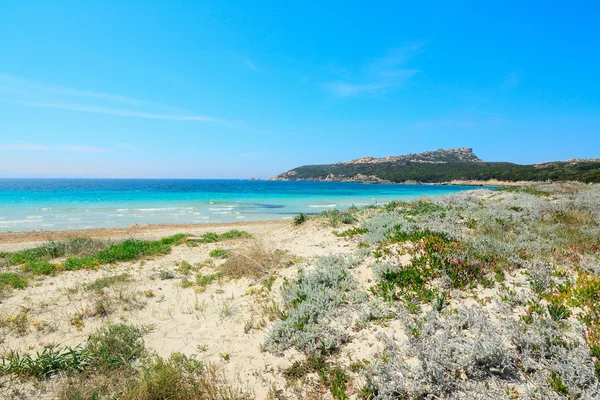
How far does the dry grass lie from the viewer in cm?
850

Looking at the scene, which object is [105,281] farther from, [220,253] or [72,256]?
[72,256]

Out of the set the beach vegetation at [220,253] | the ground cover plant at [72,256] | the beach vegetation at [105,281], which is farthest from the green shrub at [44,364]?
the beach vegetation at [220,253]

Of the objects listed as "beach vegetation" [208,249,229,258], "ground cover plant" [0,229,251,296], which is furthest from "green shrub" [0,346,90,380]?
"beach vegetation" [208,249,229,258]

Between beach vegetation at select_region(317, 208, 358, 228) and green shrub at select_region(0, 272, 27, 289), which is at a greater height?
beach vegetation at select_region(317, 208, 358, 228)

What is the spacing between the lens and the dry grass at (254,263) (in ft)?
27.9

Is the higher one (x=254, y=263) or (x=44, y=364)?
(x=254, y=263)

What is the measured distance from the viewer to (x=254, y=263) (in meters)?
8.70

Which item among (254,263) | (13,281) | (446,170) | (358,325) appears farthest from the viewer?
(446,170)

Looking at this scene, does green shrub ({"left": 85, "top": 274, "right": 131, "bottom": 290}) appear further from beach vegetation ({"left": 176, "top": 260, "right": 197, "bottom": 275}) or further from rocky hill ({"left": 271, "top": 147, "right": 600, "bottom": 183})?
rocky hill ({"left": 271, "top": 147, "right": 600, "bottom": 183})

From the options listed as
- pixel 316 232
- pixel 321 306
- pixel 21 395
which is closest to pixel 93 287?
pixel 21 395

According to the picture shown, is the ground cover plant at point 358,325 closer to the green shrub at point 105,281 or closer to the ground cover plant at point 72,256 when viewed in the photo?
A: the green shrub at point 105,281

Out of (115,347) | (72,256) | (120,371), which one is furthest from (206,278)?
(72,256)

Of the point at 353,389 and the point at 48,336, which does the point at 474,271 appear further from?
the point at 48,336

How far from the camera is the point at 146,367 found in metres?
4.37
